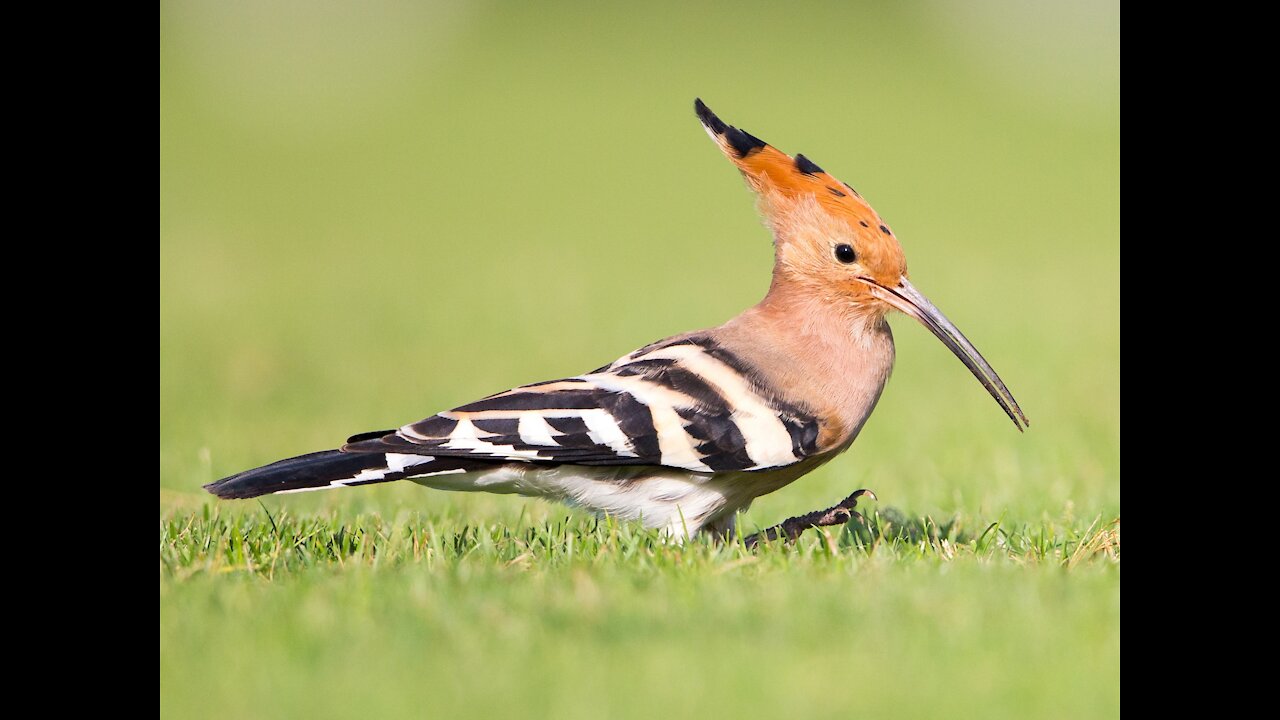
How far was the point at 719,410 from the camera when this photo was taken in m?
3.86

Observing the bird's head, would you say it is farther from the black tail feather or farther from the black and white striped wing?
the black tail feather

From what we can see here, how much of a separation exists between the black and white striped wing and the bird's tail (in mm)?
40

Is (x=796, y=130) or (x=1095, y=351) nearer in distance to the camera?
(x=1095, y=351)

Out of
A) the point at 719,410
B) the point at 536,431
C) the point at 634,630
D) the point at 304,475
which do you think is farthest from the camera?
A: the point at 719,410

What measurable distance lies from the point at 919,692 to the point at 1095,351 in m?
6.36

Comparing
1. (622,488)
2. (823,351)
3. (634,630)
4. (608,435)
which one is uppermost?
(823,351)

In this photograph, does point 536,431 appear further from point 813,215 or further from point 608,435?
point 813,215

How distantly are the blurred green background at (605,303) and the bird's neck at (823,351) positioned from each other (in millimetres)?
669

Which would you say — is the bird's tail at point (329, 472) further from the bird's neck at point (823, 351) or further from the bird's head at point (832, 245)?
the bird's head at point (832, 245)

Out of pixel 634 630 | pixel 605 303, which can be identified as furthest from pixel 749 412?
pixel 605 303

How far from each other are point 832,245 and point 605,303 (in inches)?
242
